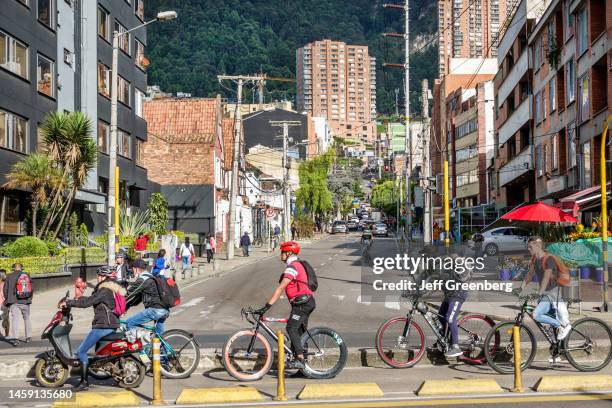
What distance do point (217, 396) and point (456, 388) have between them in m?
3.05

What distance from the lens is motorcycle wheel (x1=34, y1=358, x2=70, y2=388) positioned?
11539 mm

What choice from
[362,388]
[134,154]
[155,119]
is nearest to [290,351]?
[362,388]

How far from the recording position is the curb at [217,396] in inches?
404

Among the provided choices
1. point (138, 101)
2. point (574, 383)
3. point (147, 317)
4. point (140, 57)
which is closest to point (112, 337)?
point (147, 317)

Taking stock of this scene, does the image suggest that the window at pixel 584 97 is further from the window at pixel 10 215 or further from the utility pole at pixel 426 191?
the window at pixel 10 215

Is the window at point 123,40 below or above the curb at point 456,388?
above

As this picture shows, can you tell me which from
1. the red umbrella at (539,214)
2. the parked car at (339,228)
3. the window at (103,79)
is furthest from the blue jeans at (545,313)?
the parked car at (339,228)

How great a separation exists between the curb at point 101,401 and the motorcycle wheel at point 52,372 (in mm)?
1223

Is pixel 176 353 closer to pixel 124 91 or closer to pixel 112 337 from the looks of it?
pixel 112 337

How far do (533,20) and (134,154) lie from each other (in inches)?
946

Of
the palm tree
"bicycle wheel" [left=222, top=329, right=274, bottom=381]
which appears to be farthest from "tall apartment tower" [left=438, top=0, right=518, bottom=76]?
"bicycle wheel" [left=222, top=329, right=274, bottom=381]

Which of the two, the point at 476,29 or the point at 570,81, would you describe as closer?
the point at 570,81

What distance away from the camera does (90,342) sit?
11258 mm

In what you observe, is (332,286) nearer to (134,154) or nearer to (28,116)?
(28,116)
